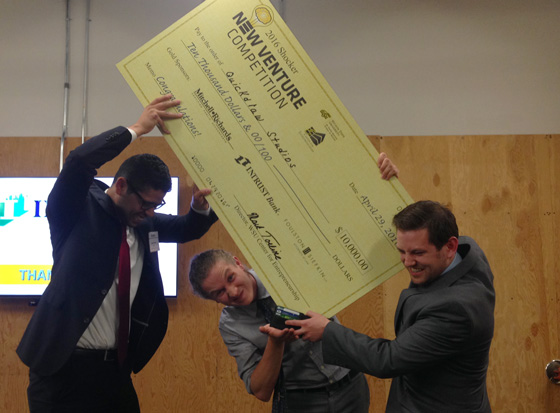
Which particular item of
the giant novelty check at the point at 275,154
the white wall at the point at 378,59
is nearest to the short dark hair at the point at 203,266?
the giant novelty check at the point at 275,154

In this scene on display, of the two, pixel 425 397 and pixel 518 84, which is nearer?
pixel 425 397

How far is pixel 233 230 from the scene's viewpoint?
4.42ft

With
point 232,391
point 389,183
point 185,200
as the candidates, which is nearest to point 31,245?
point 185,200

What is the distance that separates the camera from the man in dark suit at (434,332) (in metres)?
1.14

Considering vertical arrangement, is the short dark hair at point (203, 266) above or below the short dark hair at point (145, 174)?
below

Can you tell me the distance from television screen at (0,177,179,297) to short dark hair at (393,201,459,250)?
1.95 m

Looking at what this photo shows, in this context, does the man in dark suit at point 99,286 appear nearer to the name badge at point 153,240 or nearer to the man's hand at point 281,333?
the name badge at point 153,240

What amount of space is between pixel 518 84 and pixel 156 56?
→ 2845 mm

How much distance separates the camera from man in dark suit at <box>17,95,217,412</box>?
4.74 feet

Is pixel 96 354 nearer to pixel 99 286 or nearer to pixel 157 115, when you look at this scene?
pixel 99 286

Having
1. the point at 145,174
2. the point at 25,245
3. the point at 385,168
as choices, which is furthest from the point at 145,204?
the point at 25,245

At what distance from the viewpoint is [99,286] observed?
1.52 meters

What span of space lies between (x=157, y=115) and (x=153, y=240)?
570mm

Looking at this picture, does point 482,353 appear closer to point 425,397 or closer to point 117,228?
point 425,397
